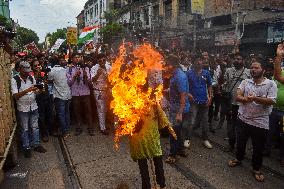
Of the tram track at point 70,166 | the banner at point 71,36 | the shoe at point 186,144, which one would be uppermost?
the banner at point 71,36

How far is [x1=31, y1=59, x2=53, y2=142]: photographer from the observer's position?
864 cm

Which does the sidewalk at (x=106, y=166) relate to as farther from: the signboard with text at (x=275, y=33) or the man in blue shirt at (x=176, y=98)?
the signboard with text at (x=275, y=33)

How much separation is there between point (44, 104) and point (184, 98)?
14.3 ft

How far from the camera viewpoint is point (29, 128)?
769 cm

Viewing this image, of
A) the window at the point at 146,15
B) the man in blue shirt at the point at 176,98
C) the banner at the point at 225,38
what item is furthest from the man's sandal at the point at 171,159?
the window at the point at 146,15

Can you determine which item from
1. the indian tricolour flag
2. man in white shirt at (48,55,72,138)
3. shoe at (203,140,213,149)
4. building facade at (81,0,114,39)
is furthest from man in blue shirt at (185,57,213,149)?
building facade at (81,0,114,39)

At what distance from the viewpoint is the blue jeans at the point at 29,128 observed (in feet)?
23.8

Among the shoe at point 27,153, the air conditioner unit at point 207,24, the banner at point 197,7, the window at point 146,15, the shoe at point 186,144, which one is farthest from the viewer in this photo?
the window at point 146,15

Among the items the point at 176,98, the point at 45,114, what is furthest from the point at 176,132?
the point at 45,114

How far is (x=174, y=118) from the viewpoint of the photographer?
6.62 m

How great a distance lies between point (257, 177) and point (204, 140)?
2.08m

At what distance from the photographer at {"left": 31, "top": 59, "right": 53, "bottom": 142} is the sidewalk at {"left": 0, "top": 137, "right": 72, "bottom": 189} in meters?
1.32

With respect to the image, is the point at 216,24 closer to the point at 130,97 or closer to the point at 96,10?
the point at 130,97

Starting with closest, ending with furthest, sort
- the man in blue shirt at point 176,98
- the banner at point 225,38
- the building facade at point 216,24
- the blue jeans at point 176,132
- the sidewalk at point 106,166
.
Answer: the sidewalk at point 106,166 → the man in blue shirt at point 176,98 → the blue jeans at point 176,132 → the building facade at point 216,24 → the banner at point 225,38
